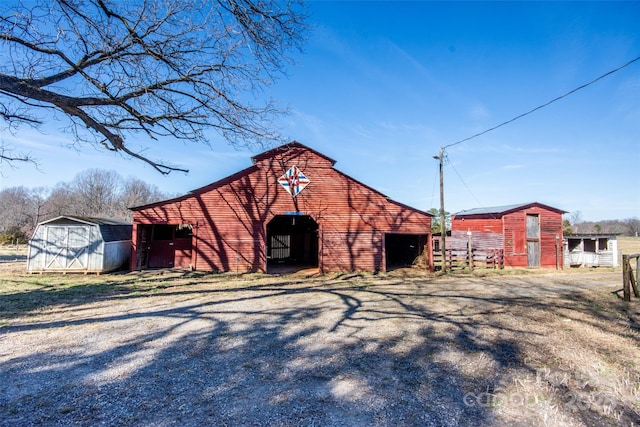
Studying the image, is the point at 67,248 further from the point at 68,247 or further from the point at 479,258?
the point at 479,258

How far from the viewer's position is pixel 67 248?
1446cm

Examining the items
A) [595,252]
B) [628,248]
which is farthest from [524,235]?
[628,248]

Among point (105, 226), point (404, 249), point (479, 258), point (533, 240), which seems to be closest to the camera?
point (105, 226)

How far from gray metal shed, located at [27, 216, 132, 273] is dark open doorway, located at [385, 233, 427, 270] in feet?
51.5

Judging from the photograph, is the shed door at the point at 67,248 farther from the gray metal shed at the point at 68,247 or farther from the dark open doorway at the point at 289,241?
the dark open doorway at the point at 289,241

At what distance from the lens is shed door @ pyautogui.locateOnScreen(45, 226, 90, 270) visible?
566 inches

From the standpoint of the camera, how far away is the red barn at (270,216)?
Result: 619 inches

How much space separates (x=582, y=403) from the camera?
356 centimetres

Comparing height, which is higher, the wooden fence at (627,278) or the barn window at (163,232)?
the barn window at (163,232)

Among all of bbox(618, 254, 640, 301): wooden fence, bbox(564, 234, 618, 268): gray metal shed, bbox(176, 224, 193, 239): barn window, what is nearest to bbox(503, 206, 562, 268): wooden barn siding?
bbox(564, 234, 618, 268): gray metal shed

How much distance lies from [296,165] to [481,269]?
1283cm

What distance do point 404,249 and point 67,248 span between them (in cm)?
1897

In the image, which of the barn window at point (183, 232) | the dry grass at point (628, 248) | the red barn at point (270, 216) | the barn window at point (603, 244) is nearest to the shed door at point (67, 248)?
the red barn at point (270, 216)

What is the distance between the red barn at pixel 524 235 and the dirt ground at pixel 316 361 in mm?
11827
